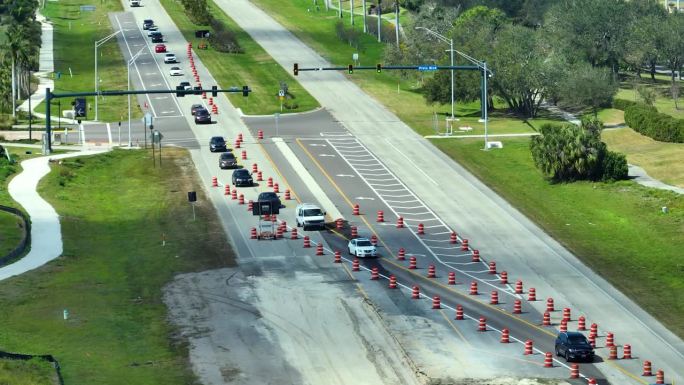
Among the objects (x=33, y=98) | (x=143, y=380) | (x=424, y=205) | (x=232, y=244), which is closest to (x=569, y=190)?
(x=424, y=205)

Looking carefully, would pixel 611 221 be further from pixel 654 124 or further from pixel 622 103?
pixel 622 103

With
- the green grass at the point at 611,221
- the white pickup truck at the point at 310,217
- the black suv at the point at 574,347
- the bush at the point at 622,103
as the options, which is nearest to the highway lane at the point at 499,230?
the green grass at the point at 611,221

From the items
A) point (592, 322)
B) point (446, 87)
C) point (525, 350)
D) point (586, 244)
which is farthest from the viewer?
point (446, 87)

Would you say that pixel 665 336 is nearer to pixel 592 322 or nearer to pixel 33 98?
pixel 592 322

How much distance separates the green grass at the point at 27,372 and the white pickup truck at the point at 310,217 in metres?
35.2

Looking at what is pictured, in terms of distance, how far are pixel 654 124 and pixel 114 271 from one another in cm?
5925

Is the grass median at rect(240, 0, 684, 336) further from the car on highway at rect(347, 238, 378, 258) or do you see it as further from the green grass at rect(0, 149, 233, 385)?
the green grass at rect(0, 149, 233, 385)

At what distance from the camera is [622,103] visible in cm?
14825

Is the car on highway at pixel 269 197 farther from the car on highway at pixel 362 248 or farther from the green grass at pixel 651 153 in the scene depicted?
the green grass at pixel 651 153

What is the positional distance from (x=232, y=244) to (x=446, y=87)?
56.1 metres

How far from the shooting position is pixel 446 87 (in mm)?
149375

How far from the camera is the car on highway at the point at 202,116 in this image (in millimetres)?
147875

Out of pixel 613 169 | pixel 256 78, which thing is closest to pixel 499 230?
pixel 613 169

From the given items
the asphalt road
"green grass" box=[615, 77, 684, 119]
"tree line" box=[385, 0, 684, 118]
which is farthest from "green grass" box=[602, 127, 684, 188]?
the asphalt road
